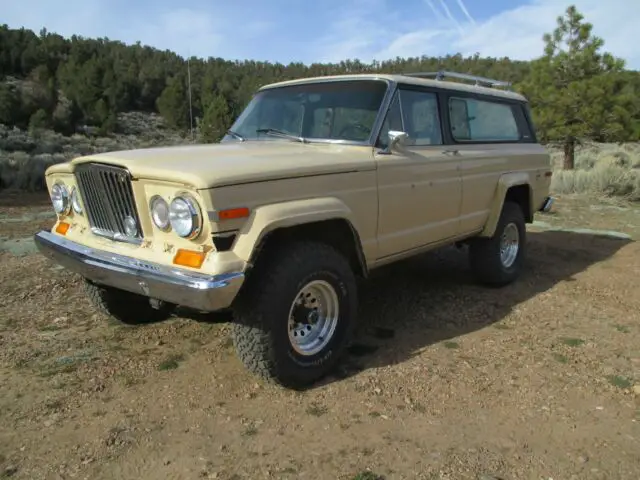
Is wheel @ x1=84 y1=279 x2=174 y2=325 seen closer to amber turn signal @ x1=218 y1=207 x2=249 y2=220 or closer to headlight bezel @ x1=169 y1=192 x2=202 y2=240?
headlight bezel @ x1=169 y1=192 x2=202 y2=240

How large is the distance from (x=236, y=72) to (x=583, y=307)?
46375mm

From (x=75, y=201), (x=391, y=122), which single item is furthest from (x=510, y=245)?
(x=75, y=201)

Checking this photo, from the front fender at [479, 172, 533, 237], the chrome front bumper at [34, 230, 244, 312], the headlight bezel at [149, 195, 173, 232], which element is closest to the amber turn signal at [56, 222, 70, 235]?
the chrome front bumper at [34, 230, 244, 312]

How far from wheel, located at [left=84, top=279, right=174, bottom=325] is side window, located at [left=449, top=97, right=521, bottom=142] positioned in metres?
2.99

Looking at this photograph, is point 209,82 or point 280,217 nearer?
point 280,217

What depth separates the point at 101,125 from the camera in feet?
110

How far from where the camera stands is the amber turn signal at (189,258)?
9.79 ft

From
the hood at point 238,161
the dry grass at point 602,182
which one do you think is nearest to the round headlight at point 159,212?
the hood at point 238,161

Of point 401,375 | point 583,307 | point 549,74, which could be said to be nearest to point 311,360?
point 401,375

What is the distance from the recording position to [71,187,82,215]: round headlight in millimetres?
3820

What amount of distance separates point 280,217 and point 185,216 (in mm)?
521

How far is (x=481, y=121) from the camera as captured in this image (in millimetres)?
5414

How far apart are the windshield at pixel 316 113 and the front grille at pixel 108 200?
1413 mm

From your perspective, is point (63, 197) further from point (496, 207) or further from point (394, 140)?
point (496, 207)
